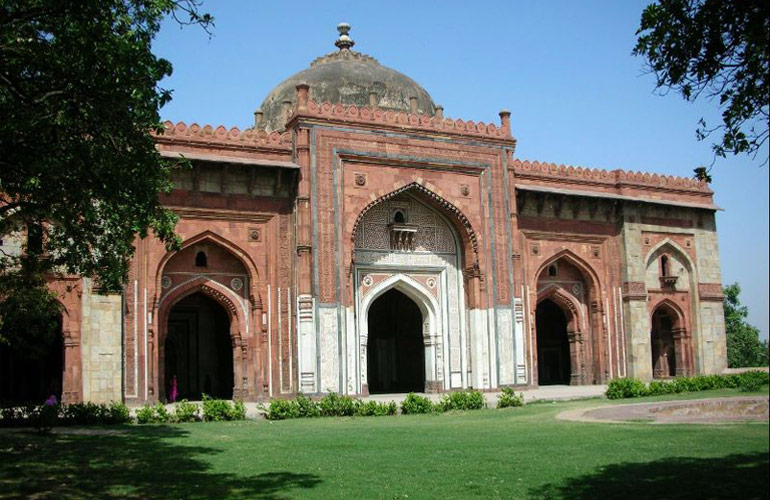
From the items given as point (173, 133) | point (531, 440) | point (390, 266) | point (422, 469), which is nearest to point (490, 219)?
point (390, 266)

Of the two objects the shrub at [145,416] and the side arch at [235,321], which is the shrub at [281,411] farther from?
the side arch at [235,321]

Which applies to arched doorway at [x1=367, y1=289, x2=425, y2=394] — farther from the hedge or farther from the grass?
the grass

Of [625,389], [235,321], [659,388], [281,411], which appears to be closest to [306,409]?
[281,411]

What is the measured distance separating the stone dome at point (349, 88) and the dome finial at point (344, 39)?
0.69 metres

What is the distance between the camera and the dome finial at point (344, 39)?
83.0ft

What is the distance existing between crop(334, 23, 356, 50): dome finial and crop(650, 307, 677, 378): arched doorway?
37.7 feet

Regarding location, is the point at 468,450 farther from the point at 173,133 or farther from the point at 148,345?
the point at 173,133

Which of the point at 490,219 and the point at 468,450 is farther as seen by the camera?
the point at 490,219

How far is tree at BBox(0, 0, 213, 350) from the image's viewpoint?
740cm

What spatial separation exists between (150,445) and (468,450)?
379 cm

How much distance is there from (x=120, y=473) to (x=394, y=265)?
12.2 meters

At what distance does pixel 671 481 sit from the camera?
6.28 meters

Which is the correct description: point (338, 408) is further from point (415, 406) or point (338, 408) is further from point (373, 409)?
point (415, 406)

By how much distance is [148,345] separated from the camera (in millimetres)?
17031
